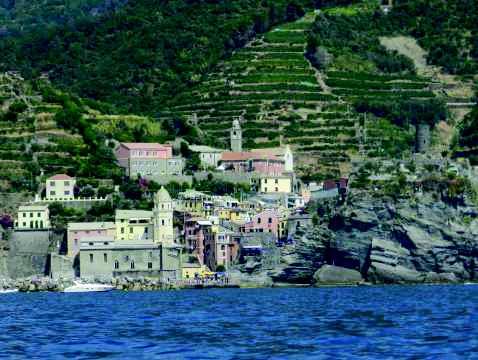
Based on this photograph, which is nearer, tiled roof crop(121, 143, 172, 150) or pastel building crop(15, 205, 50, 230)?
pastel building crop(15, 205, 50, 230)

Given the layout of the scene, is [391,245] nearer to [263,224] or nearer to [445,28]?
[263,224]

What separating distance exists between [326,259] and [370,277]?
3331 mm

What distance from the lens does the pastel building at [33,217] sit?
116750mm

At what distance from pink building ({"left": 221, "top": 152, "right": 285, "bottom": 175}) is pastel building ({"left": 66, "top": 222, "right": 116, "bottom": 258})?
18580 millimetres

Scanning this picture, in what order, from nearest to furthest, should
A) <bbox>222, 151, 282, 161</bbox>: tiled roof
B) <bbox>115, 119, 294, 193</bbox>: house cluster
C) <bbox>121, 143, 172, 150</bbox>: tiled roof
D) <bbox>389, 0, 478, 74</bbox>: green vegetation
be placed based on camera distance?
1. <bbox>115, 119, 294, 193</bbox>: house cluster
2. <bbox>121, 143, 172, 150</bbox>: tiled roof
3. <bbox>222, 151, 282, 161</bbox>: tiled roof
4. <bbox>389, 0, 478, 74</bbox>: green vegetation

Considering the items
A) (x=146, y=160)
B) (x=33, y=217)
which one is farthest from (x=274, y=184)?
(x=33, y=217)

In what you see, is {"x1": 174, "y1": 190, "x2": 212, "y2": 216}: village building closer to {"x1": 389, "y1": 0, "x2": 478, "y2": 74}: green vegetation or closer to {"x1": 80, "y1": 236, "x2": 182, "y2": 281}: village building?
{"x1": 80, "y1": 236, "x2": 182, "y2": 281}: village building

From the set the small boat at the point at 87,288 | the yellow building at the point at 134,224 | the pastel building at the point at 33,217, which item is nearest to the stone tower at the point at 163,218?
the yellow building at the point at 134,224

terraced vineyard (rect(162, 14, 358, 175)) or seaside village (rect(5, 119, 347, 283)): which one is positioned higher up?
terraced vineyard (rect(162, 14, 358, 175))

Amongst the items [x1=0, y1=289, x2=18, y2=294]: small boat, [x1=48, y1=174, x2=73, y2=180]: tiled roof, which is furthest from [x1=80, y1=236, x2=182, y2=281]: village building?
[x1=48, y1=174, x2=73, y2=180]: tiled roof

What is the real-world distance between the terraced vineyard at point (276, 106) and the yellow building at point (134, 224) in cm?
2302

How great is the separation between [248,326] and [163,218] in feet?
158

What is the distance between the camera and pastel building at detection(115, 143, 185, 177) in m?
129

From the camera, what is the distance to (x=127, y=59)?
16888cm
